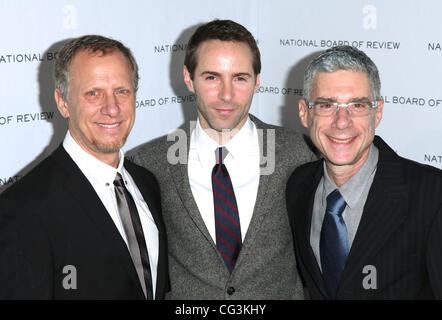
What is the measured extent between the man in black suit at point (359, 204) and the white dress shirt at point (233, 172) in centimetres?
28

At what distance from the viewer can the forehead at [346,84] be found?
2.94 m

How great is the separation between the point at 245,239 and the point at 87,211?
0.94 metres

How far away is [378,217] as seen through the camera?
281 cm

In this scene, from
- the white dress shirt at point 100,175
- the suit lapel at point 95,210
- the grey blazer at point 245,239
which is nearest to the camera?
the suit lapel at point 95,210

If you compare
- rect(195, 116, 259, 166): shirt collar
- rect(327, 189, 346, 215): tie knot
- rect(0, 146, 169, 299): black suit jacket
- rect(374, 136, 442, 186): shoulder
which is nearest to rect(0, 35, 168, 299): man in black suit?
rect(0, 146, 169, 299): black suit jacket

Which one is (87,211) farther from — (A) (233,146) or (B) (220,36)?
(B) (220,36)

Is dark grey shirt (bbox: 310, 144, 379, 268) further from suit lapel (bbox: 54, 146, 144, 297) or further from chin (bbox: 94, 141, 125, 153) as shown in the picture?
chin (bbox: 94, 141, 125, 153)

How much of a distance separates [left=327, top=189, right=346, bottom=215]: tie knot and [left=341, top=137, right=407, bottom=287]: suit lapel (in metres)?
0.13

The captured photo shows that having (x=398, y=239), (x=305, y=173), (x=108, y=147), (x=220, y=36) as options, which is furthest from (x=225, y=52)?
(x=398, y=239)

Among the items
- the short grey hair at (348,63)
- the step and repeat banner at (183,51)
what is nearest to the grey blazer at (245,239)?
the short grey hair at (348,63)

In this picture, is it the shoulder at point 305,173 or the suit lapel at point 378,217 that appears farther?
the shoulder at point 305,173

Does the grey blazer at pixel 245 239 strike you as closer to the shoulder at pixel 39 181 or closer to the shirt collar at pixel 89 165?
the shirt collar at pixel 89 165
